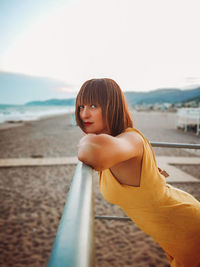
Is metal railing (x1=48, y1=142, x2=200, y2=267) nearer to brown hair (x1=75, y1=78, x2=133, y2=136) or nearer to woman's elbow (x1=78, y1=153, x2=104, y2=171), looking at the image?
woman's elbow (x1=78, y1=153, x2=104, y2=171)

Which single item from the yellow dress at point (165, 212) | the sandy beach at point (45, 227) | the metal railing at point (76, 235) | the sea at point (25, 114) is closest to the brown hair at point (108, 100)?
the yellow dress at point (165, 212)

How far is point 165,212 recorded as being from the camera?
48.6 inches

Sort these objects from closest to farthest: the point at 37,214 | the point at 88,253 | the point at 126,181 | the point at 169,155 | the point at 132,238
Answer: the point at 88,253, the point at 126,181, the point at 132,238, the point at 37,214, the point at 169,155

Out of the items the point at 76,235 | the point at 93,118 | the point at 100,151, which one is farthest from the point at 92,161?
the point at 93,118

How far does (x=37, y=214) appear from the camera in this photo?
349 cm

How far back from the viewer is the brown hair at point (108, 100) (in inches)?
49.3

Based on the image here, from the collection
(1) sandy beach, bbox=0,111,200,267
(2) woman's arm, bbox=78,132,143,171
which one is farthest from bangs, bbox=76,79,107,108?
(1) sandy beach, bbox=0,111,200,267

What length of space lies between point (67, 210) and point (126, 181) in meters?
0.75

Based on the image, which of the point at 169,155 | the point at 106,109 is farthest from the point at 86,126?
the point at 169,155

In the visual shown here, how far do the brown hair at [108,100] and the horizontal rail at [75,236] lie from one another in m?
0.74

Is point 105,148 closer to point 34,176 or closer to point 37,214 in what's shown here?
point 37,214

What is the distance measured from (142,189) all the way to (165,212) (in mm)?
230

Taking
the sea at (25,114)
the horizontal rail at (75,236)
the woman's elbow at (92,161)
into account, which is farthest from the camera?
the sea at (25,114)

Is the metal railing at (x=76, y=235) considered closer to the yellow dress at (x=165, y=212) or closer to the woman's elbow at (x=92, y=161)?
the woman's elbow at (x=92, y=161)
